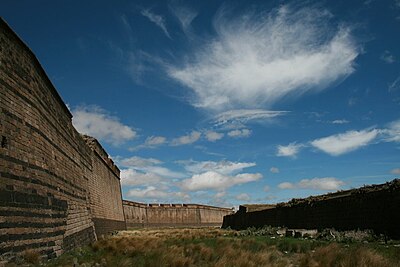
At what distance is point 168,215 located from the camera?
53219mm

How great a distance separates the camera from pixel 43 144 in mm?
9844

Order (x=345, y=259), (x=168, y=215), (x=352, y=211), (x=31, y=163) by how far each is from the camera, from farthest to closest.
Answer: (x=168, y=215) → (x=352, y=211) → (x=31, y=163) → (x=345, y=259)

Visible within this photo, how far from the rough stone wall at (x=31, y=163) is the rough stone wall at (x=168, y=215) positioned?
32584 millimetres

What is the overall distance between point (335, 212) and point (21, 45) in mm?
14966

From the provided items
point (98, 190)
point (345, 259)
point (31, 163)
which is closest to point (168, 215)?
point (98, 190)

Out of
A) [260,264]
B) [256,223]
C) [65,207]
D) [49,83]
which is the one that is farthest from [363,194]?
[256,223]

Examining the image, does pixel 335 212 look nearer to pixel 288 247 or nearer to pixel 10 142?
pixel 288 247

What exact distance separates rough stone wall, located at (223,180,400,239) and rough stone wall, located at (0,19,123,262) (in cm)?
1092

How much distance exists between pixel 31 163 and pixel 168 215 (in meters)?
46.2

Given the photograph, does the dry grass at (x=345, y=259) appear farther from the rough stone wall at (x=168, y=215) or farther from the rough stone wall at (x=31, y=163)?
the rough stone wall at (x=168, y=215)

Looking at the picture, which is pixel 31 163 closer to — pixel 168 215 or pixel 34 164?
pixel 34 164

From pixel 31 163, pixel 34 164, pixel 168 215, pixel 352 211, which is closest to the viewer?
pixel 31 163

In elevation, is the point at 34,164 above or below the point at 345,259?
above

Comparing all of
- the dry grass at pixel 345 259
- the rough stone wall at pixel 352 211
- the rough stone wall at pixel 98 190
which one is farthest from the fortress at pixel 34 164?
the rough stone wall at pixel 352 211
